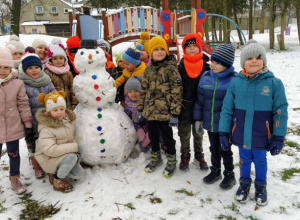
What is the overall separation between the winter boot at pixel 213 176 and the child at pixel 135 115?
Result: 108 cm

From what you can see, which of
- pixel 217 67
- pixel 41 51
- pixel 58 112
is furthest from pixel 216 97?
pixel 41 51

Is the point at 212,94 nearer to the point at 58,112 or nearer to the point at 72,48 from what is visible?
the point at 58,112

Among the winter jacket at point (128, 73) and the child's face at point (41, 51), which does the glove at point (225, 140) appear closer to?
the winter jacket at point (128, 73)

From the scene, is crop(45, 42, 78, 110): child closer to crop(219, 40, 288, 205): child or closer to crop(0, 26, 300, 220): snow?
crop(0, 26, 300, 220): snow

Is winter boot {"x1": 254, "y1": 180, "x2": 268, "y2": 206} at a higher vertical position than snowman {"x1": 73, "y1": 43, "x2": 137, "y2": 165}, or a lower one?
lower

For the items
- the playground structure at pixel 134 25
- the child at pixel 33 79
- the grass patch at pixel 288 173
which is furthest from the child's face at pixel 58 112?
the playground structure at pixel 134 25

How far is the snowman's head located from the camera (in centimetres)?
333

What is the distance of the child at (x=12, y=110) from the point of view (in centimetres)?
304

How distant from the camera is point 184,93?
326 cm

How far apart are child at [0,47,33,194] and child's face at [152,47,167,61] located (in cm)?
171

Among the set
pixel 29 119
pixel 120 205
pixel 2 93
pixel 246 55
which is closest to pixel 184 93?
pixel 246 55

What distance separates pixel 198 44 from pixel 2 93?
244 centimetres

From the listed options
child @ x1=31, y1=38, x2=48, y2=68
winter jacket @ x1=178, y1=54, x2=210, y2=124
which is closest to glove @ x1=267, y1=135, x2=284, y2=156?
winter jacket @ x1=178, y1=54, x2=210, y2=124

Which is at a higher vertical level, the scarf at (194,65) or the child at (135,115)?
the scarf at (194,65)
